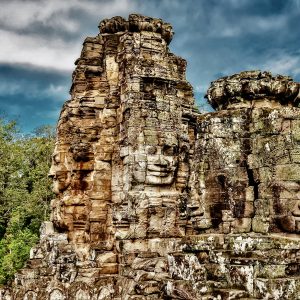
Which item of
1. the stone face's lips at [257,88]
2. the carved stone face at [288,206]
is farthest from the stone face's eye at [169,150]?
the carved stone face at [288,206]

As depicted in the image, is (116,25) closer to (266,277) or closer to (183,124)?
(183,124)

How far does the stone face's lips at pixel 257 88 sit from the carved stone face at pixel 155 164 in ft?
21.9

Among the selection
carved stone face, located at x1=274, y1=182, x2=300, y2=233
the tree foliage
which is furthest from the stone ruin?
the tree foliage

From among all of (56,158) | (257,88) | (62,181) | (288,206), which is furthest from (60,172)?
(288,206)

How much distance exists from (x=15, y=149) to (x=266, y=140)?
24451 mm

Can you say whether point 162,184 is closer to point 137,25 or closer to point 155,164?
point 155,164

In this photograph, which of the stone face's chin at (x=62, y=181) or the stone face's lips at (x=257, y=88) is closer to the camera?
the stone face's lips at (x=257, y=88)

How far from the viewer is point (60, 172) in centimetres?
1502

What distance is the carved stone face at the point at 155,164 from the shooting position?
1284 centimetres

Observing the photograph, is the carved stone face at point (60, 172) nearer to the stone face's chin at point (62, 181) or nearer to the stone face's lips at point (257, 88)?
the stone face's chin at point (62, 181)

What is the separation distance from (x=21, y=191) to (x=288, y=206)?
23.4m

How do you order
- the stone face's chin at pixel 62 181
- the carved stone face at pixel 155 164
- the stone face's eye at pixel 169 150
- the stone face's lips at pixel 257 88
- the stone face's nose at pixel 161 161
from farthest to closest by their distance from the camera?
the stone face's chin at pixel 62 181
the stone face's eye at pixel 169 150
the stone face's nose at pixel 161 161
the carved stone face at pixel 155 164
the stone face's lips at pixel 257 88

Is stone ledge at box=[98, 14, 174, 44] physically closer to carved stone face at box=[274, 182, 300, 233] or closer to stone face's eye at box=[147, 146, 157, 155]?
stone face's eye at box=[147, 146, 157, 155]

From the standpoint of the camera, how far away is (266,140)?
5957 mm
